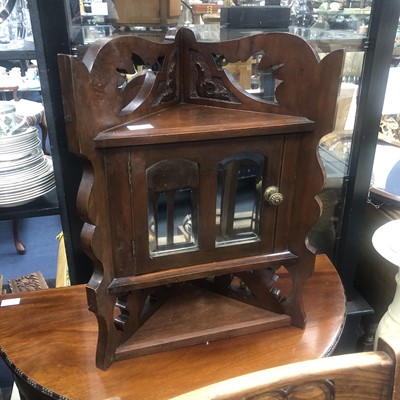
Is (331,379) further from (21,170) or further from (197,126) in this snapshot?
(21,170)

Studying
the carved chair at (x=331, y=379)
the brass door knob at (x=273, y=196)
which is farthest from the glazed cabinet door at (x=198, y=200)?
the carved chair at (x=331, y=379)

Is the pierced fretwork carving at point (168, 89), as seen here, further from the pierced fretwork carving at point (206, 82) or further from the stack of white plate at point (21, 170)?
the stack of white plate at point (21, 170)

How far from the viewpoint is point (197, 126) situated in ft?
2.48

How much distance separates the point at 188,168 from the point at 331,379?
41cm

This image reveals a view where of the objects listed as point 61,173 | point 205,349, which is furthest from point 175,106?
point 205,349

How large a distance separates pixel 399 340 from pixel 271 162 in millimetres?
384

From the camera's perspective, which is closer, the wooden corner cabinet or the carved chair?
the carved chair

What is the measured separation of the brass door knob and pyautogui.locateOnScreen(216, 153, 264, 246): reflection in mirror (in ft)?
0.06

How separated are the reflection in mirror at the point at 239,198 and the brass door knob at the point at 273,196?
0.02 metres

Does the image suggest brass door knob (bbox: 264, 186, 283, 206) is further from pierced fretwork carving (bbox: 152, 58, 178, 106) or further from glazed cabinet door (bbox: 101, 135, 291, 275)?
pierced fretwork carving (bbox: 152, 58, 178, 106)

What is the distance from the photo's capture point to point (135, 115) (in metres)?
0.78

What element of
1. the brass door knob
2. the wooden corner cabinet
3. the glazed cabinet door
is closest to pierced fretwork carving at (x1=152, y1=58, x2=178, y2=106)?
the wooden corner cabinet

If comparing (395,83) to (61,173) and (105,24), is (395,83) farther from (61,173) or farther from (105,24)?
(61,173)

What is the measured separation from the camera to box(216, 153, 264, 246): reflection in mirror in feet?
2.71
